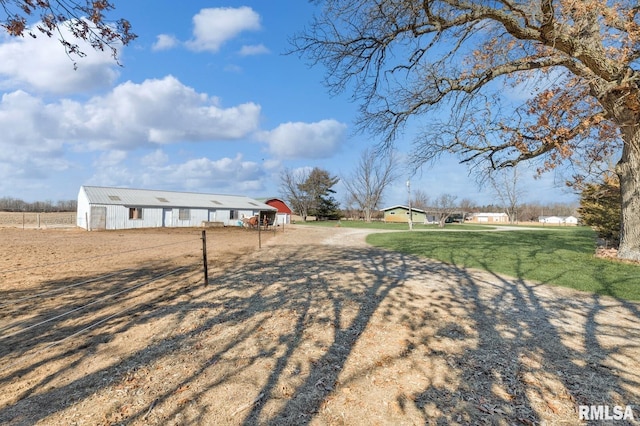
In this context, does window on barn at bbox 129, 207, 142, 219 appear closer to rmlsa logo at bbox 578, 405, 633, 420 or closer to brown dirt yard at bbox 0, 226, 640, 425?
brown dirt yard at bbox 0, 226, 640, 425

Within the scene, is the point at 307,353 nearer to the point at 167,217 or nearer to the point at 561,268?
the point at 561,268

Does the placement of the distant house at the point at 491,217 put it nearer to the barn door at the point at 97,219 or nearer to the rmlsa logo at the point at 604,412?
the barn door at the point at 97,219

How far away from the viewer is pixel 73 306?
531cm

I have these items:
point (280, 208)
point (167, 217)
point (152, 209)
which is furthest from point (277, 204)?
point (152, 209)

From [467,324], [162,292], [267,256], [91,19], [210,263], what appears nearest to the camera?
[91,19]

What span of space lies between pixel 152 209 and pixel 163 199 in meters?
2.37

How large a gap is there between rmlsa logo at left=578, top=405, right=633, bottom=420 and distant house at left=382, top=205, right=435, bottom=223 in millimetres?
63656

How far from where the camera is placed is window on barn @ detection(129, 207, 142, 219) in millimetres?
28344

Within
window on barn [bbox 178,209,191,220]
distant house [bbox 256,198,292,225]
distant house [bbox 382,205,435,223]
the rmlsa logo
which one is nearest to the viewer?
the rmlsa logo

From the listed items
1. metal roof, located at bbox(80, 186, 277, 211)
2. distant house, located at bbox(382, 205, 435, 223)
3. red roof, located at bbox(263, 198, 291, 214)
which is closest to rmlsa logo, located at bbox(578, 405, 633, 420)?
metal roof, located at bbox(80, 186, 277, 211)

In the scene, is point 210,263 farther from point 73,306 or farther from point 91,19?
point 91,19

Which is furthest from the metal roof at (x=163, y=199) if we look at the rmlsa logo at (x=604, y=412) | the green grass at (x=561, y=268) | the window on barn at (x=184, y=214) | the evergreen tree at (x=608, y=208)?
the rmlsa logo at (x=604, y=412)

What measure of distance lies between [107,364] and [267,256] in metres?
8.43

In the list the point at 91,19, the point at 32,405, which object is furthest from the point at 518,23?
the point at 32,405
